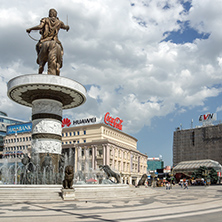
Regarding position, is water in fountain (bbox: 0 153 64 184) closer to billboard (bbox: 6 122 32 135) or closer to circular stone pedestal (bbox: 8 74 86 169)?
circular stone pedestal (bbox: 8 74 86 169)

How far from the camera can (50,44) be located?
2650cm

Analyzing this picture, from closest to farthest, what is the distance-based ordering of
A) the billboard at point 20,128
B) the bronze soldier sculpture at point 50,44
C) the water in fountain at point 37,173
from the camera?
the water in fountain at point 37,173 → the bronze soldier sculpture at point 50,44 → the billboard at point 20,128

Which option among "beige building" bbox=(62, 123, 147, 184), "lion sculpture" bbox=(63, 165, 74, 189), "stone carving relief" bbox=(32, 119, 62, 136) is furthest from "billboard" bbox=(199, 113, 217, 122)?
"lion sculpture" bbox=(63, 165, 74, 189)

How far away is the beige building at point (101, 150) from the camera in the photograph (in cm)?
7081

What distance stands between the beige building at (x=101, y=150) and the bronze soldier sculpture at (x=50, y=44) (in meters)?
44.7

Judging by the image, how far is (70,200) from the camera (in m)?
17.8

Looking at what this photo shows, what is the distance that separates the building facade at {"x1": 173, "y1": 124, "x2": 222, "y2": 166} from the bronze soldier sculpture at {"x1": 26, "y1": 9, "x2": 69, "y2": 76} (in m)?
72.2

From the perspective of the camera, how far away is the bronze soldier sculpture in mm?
26359

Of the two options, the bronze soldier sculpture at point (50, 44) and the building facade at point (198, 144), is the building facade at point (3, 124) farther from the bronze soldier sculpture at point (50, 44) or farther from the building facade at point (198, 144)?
the bronze soldier sculpture at point (50, 44)

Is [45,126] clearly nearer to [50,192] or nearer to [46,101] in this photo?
[46,101]

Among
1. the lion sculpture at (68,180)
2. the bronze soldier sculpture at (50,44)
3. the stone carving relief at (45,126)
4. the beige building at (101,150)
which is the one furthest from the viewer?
the beige building at (101,150)

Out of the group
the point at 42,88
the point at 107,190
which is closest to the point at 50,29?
the point at 42,88

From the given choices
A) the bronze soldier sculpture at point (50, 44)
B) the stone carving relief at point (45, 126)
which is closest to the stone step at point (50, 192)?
the stone carving relief at point (45, 126)

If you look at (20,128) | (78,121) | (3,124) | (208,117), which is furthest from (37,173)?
(3,124)
